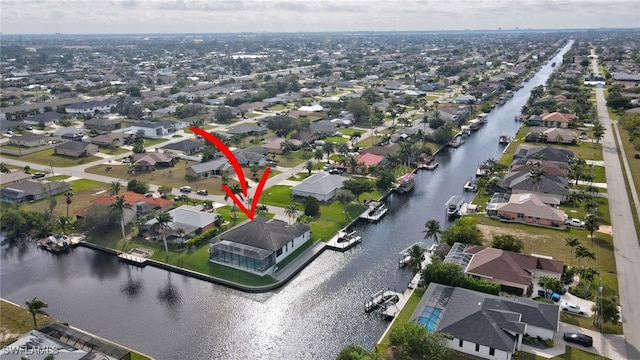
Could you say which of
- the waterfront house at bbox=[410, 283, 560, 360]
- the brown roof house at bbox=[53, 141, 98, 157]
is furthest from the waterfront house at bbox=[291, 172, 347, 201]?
the brown roof house at bbox=[53, 141, 98, 157]

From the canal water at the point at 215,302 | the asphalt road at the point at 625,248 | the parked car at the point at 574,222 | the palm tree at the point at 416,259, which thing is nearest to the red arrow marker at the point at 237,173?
the canal water at the point at 215,302

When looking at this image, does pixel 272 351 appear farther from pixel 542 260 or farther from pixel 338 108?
pixel 338 108

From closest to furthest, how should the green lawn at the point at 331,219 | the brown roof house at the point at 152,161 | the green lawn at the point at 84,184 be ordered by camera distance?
the green lawn at the point at 331,219 < the green lawn at the point at 84,184 < the brown roof house at the point at 152,161

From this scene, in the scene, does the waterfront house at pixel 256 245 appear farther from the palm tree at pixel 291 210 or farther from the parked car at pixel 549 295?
the parked car at pixel 549 295

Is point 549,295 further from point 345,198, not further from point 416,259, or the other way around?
point 345,198

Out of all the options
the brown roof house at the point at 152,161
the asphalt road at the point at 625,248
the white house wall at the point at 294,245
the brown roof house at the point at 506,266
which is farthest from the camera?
the brown roof house at the point at 152,161

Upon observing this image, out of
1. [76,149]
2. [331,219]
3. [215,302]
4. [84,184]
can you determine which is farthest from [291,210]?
[76,149]

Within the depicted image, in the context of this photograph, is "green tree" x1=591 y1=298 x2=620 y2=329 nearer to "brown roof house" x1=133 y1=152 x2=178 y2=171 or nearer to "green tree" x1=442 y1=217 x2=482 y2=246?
"green tree" x1=442 y1=217 x2=482 y2=246

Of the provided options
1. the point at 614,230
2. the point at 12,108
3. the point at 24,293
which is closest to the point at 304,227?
the point at 24,293
